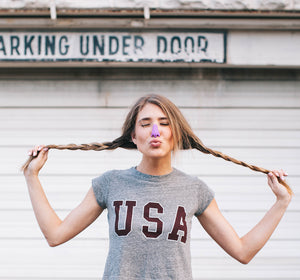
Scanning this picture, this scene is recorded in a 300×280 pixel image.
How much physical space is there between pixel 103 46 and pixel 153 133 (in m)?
2.30

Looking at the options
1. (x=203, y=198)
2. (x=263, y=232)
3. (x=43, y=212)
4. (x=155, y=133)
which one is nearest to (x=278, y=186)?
(x=263, y=232)

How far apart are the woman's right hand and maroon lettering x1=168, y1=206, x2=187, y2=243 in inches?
23.6

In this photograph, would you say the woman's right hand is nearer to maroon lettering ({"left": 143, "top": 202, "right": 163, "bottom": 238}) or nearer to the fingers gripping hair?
the fingers gripping hair

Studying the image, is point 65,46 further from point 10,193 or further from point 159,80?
point 10,193

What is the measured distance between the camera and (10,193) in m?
4.22

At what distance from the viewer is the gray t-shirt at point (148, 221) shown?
1725 mm

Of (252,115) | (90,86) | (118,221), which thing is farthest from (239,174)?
(118,221)

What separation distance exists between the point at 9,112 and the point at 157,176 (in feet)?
9.09

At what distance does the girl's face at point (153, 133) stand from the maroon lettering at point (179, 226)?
0.24 metres

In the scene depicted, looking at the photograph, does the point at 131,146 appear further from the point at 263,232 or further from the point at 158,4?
the point at 158,4

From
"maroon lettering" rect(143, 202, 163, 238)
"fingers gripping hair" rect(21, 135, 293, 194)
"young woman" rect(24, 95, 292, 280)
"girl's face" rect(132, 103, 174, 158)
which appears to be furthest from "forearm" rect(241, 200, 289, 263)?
"girl's face" rect(132, 103, 174, 158)

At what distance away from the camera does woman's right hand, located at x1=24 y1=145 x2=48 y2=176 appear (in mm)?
1869

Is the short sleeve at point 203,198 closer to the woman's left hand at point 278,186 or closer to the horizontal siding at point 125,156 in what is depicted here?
the woman's left hand at point 278,186

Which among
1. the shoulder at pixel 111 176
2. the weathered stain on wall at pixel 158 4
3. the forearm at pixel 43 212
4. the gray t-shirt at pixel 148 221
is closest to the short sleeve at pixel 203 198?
the gray t-shirt at pixel 148 221
